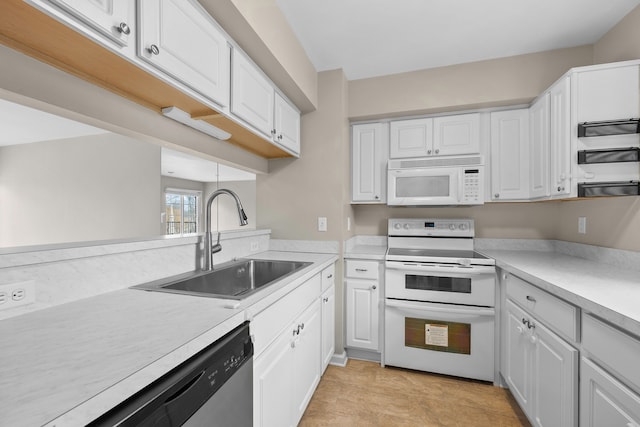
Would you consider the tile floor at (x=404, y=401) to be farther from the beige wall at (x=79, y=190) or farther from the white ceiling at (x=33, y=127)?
the white ceiling at (x=33, y=127)

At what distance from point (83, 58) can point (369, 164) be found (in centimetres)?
217

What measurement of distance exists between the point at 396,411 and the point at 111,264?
1.84 m

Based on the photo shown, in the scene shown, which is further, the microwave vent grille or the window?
the microwave vent grille

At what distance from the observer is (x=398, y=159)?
103 inches

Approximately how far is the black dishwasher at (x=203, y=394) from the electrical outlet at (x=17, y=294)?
60cm

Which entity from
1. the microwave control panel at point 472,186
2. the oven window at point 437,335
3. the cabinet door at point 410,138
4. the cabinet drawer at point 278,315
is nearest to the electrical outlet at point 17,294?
the cabinet drawer at point 278,315

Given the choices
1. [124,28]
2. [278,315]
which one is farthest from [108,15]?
[278,315]

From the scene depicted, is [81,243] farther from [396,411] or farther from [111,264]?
[396,411]

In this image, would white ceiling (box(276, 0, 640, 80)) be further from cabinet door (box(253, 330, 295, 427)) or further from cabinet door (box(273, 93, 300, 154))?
cabinet door (box(253, 330, 295, 427))

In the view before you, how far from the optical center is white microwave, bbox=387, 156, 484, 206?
2.37m

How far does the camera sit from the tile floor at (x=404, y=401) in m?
1.72

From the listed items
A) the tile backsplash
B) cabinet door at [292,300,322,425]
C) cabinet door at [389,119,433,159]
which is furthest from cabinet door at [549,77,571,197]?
the tile backsplash

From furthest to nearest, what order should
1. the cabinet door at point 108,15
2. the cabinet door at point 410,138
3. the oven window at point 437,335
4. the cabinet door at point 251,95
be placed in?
the cabinet door at point 410,138, the oven window at point 437,335, the cabinet door at point 251,95, the cabinet door at point 108,15

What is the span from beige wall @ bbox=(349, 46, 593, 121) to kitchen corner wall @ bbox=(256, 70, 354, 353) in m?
0.26
